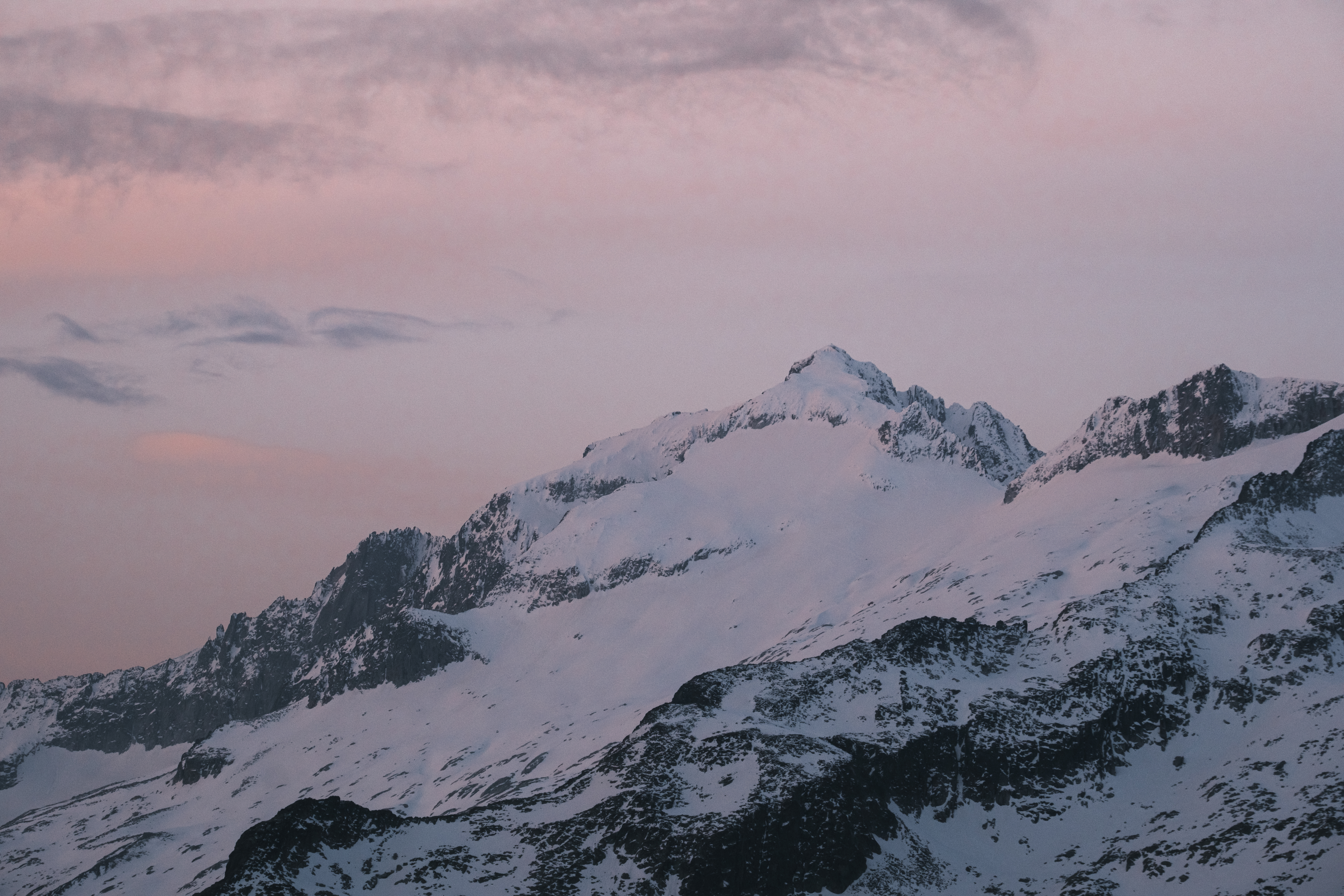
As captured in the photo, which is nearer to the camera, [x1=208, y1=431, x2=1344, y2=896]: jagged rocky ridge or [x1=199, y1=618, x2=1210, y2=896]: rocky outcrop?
[x1=208, y1=431, x2=1344, y2=896]: jagged rocky ridge

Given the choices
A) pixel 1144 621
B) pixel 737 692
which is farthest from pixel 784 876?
pixel 1144 621

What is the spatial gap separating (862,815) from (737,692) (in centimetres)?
3349

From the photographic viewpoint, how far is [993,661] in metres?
184

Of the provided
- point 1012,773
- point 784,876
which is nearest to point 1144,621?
point 1012,773

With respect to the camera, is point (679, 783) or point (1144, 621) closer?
point (679, 783)

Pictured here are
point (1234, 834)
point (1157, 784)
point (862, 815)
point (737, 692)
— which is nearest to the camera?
point (1234, 834)

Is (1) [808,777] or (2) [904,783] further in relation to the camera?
(2) [904,783]

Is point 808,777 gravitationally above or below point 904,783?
above

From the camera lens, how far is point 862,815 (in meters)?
152

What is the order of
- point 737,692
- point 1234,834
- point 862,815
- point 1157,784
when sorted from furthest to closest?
1. point 737,692
2. point 1157,784
3. point 862,815
4. point 1234,834

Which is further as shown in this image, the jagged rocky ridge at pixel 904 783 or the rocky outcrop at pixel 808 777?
the rocky outcrop at pixel 808 777

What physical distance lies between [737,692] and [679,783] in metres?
27.3

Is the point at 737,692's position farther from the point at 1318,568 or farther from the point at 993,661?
the point at 1318,568

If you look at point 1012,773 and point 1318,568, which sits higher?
point 1318,568
